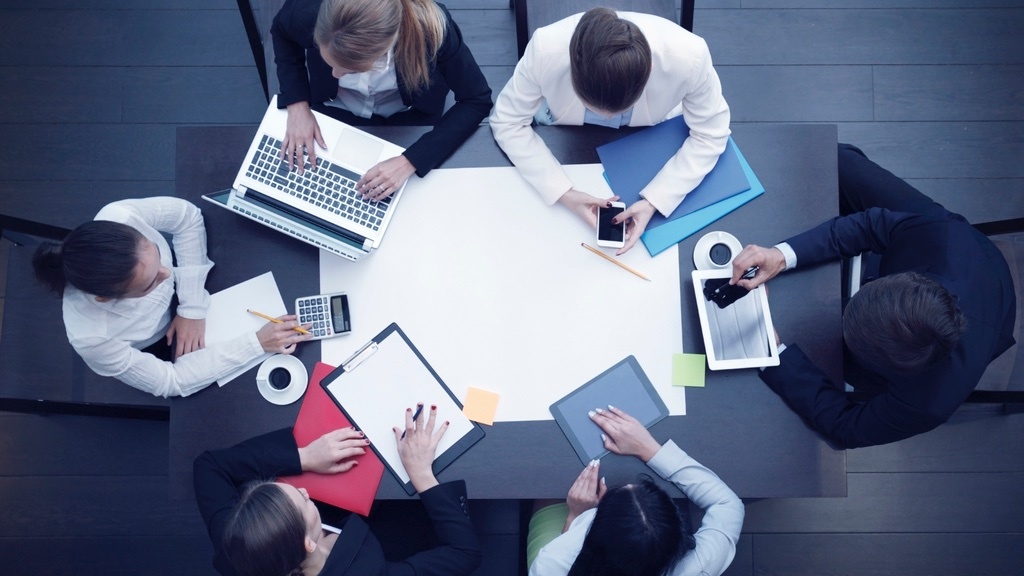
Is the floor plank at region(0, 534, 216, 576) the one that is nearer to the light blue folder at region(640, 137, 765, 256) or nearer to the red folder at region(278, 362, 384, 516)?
the red folder at region(278, 362, 384, 516)

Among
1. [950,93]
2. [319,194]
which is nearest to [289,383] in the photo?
[319,194]

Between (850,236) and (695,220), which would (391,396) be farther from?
(850,236)

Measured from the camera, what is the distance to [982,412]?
2359mm

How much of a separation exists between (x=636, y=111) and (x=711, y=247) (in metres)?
0.38

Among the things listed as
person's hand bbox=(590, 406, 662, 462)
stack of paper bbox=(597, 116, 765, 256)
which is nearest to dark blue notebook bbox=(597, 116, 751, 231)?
stack of paper bbox=(597, 116, 765, 256)

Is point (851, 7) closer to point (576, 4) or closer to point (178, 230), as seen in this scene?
point (576, 4)

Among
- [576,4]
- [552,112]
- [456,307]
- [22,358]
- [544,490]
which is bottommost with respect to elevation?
[544,490]

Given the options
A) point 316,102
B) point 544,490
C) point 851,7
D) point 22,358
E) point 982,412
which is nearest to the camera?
point 544,490

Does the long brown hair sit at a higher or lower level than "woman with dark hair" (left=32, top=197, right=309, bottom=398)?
higher

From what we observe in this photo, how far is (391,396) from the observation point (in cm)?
167

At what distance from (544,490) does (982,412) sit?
1.68 metres

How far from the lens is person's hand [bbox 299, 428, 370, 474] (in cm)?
162

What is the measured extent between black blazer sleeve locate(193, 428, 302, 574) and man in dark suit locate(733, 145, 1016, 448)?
113cm

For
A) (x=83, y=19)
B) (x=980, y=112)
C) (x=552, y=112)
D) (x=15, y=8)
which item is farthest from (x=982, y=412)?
(x=15, y=8)
